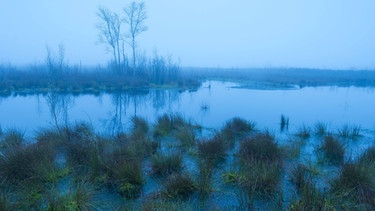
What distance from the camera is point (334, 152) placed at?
20.4 ft

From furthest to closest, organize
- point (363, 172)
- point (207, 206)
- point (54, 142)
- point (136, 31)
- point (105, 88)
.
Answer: point (136, 31) < point (105, 88) < point (54, 142) < point (363, 172) < point (207, 206)

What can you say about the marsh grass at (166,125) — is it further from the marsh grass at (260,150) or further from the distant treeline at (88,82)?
the distant treeline at (88,82)

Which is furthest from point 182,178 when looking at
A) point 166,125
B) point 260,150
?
point 166,125

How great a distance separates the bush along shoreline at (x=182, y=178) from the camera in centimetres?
380

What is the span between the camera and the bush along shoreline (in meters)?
3.80

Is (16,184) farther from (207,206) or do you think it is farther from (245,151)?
(245,151)

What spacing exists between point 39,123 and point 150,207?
357 inches

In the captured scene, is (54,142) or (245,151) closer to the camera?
(245,151)

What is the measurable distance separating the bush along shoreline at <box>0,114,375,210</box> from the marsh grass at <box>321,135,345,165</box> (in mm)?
21

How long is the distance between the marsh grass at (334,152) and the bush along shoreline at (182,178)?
21mm

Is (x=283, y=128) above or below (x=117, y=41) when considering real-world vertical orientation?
below

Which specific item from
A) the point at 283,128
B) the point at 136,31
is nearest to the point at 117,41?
the point at 136,31

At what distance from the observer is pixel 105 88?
25656 mm

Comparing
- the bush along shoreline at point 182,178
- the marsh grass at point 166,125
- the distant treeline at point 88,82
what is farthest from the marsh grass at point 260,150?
the distant treeline at point 88,82
